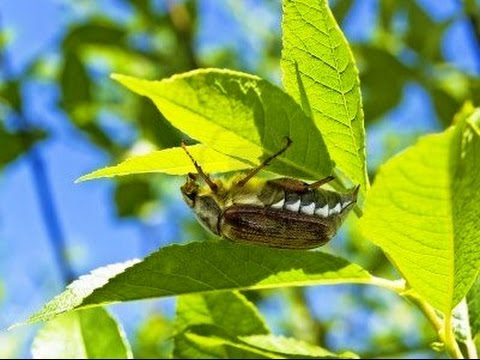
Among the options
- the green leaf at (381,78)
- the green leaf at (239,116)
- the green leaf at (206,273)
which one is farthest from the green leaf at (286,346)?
the green leaf at (381,78)

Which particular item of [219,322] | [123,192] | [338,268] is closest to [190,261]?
[338,268]

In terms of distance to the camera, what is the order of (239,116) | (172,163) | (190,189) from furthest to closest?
(190,189) → (172,163) → (239,116)

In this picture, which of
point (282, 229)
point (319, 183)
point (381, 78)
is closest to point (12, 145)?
point (381, 78)

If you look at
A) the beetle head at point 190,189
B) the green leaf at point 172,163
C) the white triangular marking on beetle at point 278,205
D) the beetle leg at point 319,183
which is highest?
the green leaf at point 172,163

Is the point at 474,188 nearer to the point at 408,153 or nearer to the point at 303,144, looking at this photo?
the point at 408,153

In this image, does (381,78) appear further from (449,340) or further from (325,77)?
(325,77)

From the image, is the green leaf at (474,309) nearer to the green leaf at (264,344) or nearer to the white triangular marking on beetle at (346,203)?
the green leaf at (264,344)
